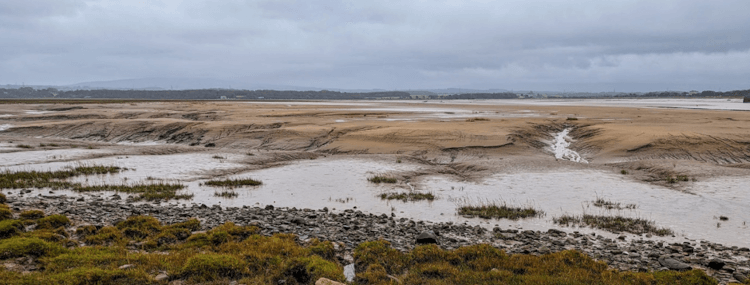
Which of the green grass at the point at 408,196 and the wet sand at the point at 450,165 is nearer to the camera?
the wet sand at the point at 450,165

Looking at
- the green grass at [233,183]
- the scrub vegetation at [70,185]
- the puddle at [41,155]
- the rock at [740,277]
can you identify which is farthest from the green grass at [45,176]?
the rock at [740,277]

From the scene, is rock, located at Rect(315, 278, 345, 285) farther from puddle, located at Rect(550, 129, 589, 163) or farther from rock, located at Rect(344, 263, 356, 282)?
puddle, located at Rect(550, 129, 589, 163)

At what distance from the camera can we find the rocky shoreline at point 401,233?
34.2ft

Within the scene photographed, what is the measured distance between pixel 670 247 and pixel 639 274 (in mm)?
3085

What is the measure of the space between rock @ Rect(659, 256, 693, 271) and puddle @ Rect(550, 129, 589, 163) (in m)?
19.7

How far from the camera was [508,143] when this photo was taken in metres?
31.8

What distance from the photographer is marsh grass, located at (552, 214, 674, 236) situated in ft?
43.8

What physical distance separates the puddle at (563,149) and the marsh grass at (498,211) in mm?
14862

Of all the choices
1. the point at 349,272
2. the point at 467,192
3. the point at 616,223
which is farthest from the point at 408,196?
the point at 349,272

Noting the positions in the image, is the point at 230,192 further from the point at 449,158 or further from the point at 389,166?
the point at 449,158

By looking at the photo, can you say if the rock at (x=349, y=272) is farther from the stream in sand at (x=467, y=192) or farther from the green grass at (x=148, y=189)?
the green grass at (x=148, y=189)

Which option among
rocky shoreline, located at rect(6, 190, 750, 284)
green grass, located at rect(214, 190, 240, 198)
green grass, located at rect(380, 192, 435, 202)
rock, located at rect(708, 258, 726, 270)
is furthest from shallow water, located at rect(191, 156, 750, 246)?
rock, located at rect(708, 258, 726, 270)

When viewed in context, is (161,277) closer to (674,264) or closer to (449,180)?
(674,264)

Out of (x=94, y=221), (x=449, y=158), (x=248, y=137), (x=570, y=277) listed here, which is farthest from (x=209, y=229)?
(x=248, y=137)
